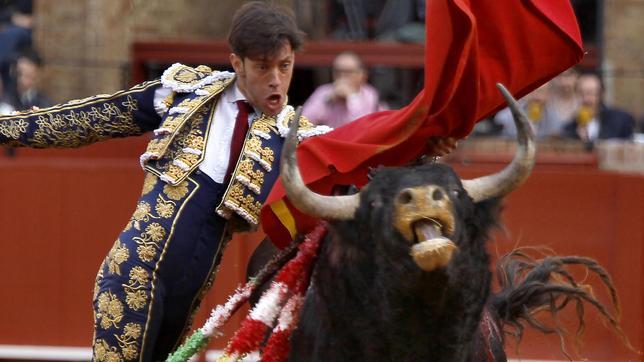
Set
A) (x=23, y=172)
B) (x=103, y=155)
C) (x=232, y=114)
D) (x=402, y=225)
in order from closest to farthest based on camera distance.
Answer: (x=402, y=225)
(x=232, y=114)
(x=23, y=172)
(x=103, y=155)

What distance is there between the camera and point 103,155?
792 cm

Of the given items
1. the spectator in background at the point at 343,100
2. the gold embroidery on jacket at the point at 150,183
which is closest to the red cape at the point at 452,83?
the gold embroidery on jacket at the point at 150,183

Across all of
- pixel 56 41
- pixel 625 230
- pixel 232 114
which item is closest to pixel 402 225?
pixel 232 114

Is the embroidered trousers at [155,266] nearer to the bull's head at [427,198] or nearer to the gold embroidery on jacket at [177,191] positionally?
the gold embroidery on jacket at [177,191]

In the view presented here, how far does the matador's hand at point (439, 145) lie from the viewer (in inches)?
159

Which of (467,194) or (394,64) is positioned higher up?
(467,194)

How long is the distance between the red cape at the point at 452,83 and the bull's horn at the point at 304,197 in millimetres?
295

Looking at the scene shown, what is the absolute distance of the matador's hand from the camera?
404 centimetres

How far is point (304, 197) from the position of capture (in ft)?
12.0

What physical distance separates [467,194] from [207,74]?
1.15 m

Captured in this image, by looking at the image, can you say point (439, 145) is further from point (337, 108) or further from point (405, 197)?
point (337, 108)

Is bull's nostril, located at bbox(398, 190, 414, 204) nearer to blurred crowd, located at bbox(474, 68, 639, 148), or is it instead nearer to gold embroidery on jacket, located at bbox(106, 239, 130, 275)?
gold embroidery on jacket, located at bbox(106, 239, 130, 275)

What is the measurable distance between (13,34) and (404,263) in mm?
5831

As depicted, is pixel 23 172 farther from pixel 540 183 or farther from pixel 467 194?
pixel 467 194
